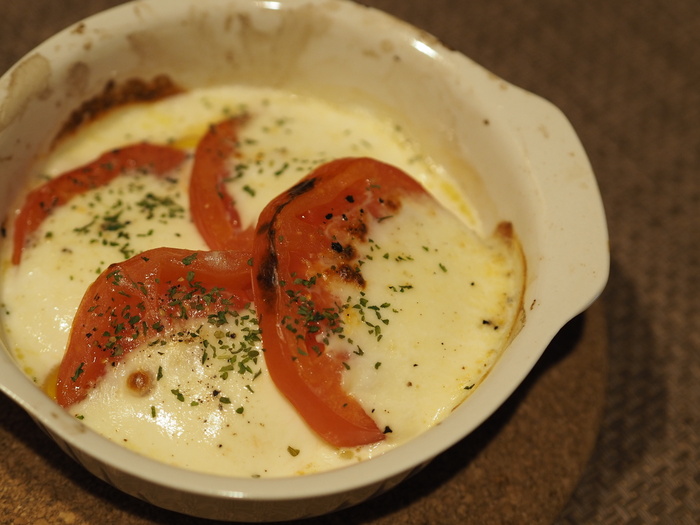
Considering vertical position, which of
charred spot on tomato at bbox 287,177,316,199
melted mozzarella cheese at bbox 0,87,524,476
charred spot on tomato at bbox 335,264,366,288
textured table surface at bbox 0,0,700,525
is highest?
charred spot on tomato at bbox 287,177,316,199

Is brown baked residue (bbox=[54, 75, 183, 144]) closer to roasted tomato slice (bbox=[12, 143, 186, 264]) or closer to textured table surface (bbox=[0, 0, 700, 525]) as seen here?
roasted tomato slice (bbox=[12, 143, 186, 264])

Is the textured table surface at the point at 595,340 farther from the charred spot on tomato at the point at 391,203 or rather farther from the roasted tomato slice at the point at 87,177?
the charred spot on tomato at the point at 391,203

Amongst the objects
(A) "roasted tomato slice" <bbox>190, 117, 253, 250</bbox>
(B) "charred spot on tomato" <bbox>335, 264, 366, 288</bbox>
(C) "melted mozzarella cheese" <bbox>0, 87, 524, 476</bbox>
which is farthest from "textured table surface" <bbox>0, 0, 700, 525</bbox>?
(A) "roasted tomato slice" <bbox>190, 117, 253, 250</bbox>

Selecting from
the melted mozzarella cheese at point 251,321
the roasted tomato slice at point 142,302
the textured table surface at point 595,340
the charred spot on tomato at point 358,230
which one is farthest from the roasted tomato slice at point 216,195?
the textured table surface at point 595,340

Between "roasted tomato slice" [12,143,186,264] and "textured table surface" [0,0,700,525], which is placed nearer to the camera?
"textured table surface" [0,0,700,525]

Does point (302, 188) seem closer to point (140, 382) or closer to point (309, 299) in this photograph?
point (309, 299)
